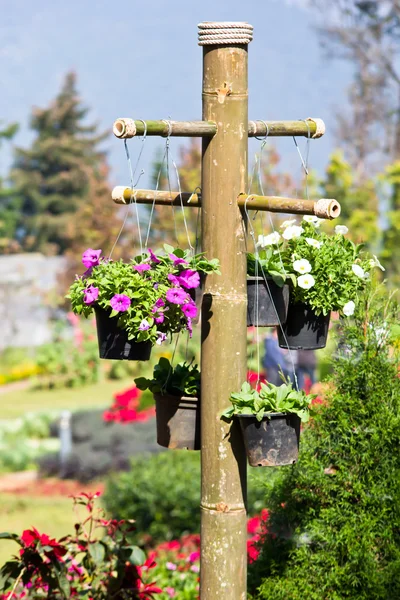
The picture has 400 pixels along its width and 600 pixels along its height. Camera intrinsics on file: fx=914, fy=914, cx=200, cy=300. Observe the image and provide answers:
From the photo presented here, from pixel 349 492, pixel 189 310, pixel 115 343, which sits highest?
pixel 189 310

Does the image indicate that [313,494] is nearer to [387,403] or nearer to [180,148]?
[387,403]

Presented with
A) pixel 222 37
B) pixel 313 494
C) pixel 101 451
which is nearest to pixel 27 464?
pixel 101 451

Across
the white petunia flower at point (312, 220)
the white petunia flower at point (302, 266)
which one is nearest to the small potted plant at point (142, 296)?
the white petunia flower at point (302, 266)

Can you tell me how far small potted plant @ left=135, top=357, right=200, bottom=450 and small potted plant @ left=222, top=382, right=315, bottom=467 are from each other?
7.0 inches

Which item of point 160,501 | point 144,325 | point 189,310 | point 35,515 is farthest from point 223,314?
point 35,515

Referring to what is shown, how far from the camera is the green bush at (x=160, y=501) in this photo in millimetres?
6043

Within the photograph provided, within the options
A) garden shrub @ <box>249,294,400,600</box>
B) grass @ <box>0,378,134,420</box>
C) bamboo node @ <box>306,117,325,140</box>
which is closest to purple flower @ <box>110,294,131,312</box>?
garden shrub @ <box>249,294,400,600</box>

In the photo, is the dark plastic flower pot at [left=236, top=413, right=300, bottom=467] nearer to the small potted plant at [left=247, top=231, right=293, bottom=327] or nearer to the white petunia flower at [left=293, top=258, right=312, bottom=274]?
the small potted plant at [left=247, top=231, right=293, bottom=327]

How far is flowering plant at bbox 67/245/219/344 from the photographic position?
2.57 metres

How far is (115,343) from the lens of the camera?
2.72 meters

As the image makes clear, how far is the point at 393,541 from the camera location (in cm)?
291

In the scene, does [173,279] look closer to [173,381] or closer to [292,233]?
[173,381]

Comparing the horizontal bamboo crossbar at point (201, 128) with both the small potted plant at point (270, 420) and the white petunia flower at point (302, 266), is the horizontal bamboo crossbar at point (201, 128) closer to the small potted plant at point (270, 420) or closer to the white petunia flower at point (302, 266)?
the white petunia flower at point (302, 266)

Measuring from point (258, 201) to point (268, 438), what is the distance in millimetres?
671
